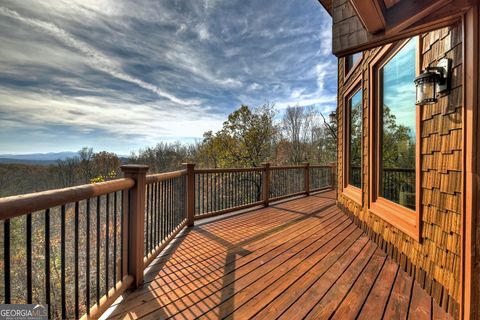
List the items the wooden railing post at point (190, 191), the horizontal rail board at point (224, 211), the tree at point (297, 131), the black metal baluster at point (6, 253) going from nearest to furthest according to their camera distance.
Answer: the black metal baluster at point (6, 253) → the wooden railing post at point (190, 191) → the horizontal rail board at point (224, 211) → the tree at point (297, 131)

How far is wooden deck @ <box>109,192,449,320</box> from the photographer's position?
163 cm

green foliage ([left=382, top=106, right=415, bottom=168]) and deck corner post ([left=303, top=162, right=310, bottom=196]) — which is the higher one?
green foliage ([left=382, top=106, right=415, bottom=168])

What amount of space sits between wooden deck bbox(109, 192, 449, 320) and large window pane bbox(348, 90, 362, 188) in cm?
111

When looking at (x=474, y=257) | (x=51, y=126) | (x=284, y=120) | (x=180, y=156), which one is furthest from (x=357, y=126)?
(x=51, y=126)

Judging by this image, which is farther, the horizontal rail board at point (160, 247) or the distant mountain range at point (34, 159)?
the distant mountain range at point (34, 159)

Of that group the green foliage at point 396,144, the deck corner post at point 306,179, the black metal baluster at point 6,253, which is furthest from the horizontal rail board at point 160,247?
the deck corner post at point 306,179

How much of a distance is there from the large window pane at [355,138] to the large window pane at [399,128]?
0.80 meters

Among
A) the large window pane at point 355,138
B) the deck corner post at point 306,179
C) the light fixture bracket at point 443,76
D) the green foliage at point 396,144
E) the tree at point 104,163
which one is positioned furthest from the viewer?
the tree at point 104,163

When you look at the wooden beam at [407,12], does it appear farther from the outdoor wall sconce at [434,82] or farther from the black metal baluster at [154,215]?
the black metal baluster at [154,215]

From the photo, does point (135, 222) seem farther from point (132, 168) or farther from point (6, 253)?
point (6, 253)

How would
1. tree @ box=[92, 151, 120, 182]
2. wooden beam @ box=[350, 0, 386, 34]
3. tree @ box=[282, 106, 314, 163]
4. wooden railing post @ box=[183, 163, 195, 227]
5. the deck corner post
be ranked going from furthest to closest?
tree @ box=[92, 151, 120, 182] < tree @ box=[282, 106, 314, 163] < the deck corner post < wooden railing post @ box=[183, 163, 195, 227] < wooden beam @ box=[350, 0, 386, 34]

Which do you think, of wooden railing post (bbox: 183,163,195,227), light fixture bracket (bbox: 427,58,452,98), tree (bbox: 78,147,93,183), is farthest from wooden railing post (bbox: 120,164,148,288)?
tree (bbox: 78,147,93,183)

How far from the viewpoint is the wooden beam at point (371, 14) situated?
1419 mm

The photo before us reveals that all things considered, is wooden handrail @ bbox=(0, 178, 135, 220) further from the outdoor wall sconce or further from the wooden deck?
the outdoor wall sconce
